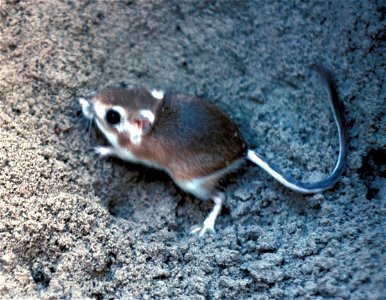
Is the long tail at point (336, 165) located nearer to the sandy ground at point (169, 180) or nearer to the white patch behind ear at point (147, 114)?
the sandy ground at point (169, 180)

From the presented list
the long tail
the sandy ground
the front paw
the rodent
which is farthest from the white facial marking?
the long tail

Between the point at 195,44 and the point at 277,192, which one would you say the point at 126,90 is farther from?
the point at 277,192

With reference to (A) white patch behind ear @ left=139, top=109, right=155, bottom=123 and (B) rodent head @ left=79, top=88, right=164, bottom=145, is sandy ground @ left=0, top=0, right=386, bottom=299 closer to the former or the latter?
(B) rodent head @ left=79, top=88, right=164, bottom=145

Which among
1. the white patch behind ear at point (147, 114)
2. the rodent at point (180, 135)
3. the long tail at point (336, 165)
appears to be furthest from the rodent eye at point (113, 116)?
the long tail at point (336, 165)

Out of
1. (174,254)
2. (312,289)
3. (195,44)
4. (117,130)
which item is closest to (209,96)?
(195,44)

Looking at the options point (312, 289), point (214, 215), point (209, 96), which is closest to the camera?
point (312, 289)

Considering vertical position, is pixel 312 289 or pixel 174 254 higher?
pixel 312 289

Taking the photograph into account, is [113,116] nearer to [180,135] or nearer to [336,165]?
[180,135]

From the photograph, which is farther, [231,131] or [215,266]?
[231,131]
